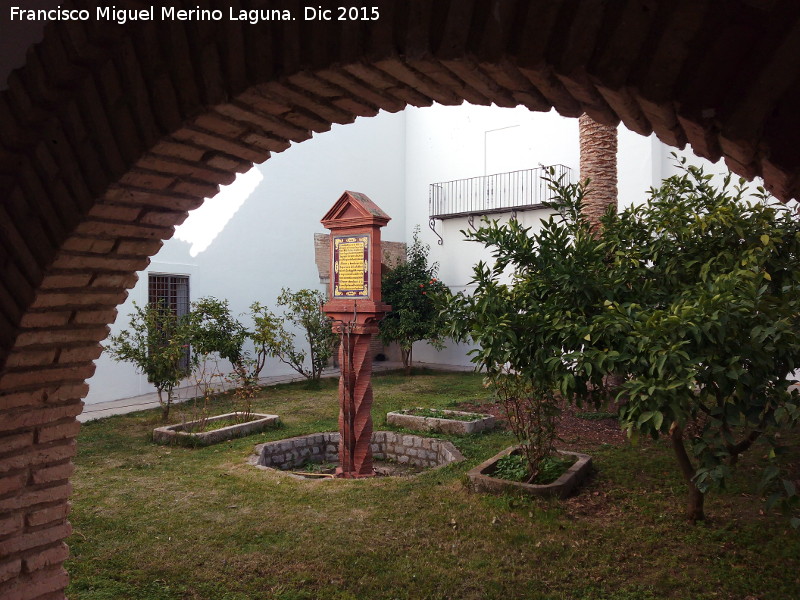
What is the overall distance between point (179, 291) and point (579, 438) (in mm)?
8206

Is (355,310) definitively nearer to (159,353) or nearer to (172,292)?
(159,353)

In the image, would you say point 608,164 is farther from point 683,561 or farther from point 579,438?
point 683,561

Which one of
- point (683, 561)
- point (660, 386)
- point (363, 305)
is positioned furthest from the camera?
point (363, 305)

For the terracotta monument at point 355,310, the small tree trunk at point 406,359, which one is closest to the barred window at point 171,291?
the small tree trunk at point 406,359

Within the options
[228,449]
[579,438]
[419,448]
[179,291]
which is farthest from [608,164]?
[179,291]

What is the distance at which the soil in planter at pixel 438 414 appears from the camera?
8512 millimetres

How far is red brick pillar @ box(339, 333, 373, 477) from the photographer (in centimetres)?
694

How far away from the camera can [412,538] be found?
456cm

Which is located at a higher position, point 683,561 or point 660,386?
point 660,386

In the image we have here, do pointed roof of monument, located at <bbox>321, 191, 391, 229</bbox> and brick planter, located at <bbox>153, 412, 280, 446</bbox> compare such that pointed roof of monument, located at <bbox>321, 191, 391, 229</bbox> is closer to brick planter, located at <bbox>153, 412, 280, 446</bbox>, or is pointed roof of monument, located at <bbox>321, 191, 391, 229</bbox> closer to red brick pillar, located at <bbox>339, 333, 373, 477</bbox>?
red brick pillar, located at <bbox>339, 333, 373, 477</bbox>

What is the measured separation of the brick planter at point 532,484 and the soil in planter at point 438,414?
242 centimetres

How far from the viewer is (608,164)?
8.40m

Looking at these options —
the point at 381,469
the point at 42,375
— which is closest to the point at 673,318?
the point at 42,375

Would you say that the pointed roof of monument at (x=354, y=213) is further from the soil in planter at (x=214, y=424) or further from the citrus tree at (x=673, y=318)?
the soil in planter at (x=214, y=424)
